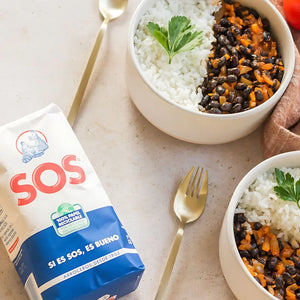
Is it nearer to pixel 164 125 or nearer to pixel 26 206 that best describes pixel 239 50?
Answer: pixel 164 125

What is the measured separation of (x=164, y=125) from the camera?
1.83m

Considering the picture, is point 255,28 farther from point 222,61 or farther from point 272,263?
point 272,263

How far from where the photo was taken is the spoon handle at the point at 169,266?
1.69m

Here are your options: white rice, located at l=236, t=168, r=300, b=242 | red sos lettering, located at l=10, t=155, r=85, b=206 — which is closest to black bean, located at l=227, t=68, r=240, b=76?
white rice, located at l=236, t=168, r=300, b=242

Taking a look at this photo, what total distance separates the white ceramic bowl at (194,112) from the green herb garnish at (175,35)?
8cm

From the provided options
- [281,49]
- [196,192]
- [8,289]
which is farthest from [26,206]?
[281,49]

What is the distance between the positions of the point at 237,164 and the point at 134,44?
0.51m

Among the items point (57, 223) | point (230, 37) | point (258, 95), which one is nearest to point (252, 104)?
point (258, 95)

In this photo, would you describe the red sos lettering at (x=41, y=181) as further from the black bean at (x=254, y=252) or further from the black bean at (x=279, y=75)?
the black bean at (x=279, y=75)

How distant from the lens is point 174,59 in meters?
1.86

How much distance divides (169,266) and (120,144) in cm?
43

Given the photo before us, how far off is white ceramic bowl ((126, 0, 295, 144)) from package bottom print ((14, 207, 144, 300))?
0.40 meters

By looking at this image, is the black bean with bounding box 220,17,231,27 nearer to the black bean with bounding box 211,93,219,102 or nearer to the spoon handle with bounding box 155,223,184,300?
the black bean with bounding box 211,93,219,102

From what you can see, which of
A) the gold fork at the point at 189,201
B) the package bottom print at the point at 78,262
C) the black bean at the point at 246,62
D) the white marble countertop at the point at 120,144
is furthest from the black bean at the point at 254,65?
the package bottom print at the point at 78,262
